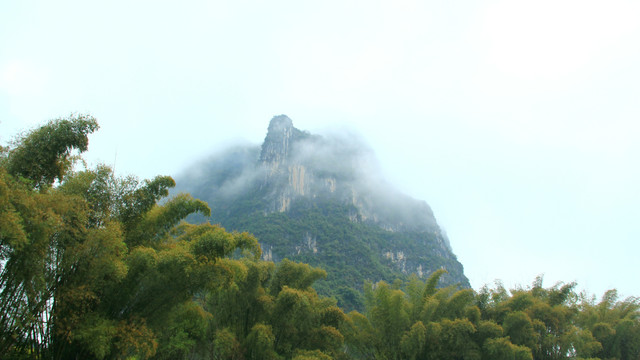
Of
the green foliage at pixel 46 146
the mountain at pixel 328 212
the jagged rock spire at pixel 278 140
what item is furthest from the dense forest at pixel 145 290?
the jagged rock spire at pixel 278 140

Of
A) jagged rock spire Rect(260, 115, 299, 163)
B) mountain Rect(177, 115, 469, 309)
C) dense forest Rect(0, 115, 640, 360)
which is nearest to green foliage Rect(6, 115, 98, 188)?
dense forest Rect(0, 115, 640, 360)

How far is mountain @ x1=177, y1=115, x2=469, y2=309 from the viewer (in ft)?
193

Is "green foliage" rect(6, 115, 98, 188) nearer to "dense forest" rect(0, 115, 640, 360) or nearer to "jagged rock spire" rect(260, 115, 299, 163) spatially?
"dense forest" rect(0, 115, 640, 360)

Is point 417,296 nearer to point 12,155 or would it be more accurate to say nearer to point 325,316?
point 325,316

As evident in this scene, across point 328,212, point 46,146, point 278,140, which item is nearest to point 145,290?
point 46,146

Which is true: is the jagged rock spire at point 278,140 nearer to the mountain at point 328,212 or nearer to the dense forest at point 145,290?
the mountain at point 328,212

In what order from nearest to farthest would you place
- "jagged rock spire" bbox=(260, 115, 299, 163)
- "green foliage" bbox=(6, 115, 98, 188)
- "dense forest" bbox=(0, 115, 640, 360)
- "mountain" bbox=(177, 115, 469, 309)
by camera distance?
"dense forest" bbox=(0, 115, 640, 360), "green foliage" bbox=(6, 115, 98, 188), "mountain" bbox=(177, 115, 469, 309), "jagged rock spire" bbox=(260, 115, 299, 163)

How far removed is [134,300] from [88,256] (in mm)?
1404

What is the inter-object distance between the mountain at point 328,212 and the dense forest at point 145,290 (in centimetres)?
3065

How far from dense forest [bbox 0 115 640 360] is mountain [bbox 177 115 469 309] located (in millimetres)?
30645

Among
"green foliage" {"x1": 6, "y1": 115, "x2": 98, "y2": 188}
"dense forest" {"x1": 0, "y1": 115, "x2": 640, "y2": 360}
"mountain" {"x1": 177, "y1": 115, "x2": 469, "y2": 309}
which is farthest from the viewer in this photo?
"mountain" {"x1": 177, "y1": 115, "x2": 469, "y2": 309}

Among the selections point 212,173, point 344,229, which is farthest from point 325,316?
point 212,173

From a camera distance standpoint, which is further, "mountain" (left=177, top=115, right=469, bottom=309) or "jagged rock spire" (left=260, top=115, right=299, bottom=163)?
"jagged rock spire" (left=260, top=115, right=299, bottom=163)

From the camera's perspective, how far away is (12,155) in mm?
6629
